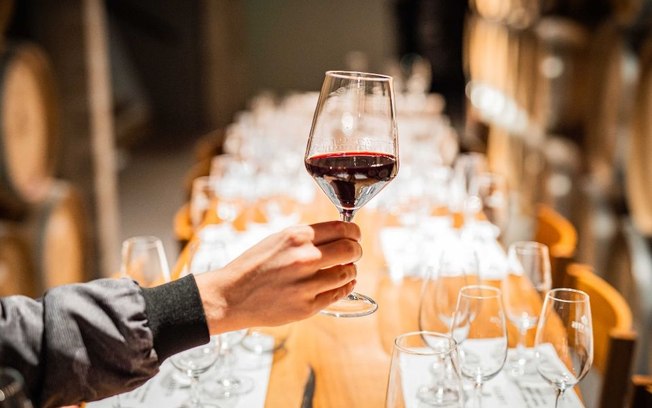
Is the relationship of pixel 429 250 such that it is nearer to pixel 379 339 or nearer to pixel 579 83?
pixel 379 339

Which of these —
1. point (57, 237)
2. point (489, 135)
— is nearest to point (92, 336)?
point (57, 237)

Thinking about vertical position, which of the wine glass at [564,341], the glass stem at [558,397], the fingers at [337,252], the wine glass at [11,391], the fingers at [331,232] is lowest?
the glass stem at [558,397]

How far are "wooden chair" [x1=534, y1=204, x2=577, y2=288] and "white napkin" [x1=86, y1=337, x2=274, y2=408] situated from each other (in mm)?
975

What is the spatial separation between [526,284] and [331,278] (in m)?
0.56

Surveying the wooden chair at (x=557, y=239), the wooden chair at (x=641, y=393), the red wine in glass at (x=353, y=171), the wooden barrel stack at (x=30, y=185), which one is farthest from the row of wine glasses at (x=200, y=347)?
the wooden barrel stack at (x=30, y=185)

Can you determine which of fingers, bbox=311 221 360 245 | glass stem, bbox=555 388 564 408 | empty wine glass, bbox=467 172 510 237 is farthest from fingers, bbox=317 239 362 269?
empty wine glass, bbox=467 172 510 237

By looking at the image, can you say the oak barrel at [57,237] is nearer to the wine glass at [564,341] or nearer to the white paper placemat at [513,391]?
the white paper placemat at [513,391]

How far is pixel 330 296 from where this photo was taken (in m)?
1.08

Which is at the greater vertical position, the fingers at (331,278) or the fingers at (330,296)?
the fingers at (331,278)

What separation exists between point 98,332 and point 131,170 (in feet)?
19.4

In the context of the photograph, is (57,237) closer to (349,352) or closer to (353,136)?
(349,352)

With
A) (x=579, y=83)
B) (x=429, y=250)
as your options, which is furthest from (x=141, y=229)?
(x=429, y=250)

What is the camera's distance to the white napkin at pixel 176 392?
3.94ft

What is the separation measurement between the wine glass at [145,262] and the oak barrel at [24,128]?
1.38m
